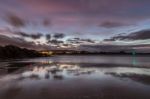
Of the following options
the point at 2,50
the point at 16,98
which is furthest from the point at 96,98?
the point at 2,50

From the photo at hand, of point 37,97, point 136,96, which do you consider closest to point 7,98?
point 37,97

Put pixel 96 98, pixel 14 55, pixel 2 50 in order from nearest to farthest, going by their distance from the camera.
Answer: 1. pixel 96 98
2. pixel 2 50
3. pixel 14 55

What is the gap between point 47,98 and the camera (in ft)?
30.9

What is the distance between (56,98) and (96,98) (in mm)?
2128

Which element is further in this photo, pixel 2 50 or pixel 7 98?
pixel 2 50

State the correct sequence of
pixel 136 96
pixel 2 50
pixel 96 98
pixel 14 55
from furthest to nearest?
pixel 14 55, pixel 2 50, pixel 136 96, pixel 96 98

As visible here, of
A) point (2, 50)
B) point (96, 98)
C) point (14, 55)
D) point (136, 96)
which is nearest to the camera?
point (96, 98)

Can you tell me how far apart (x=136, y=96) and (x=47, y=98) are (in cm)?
501

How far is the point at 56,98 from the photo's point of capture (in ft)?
31.3

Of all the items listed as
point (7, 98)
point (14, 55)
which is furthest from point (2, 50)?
point (7, 98)

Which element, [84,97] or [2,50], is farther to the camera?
[2,50]

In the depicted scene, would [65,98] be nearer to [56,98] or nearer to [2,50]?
[56,98]

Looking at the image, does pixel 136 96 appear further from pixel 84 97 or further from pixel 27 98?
pixel 27 98

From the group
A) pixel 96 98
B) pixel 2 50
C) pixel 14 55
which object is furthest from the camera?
pixel 14 55
